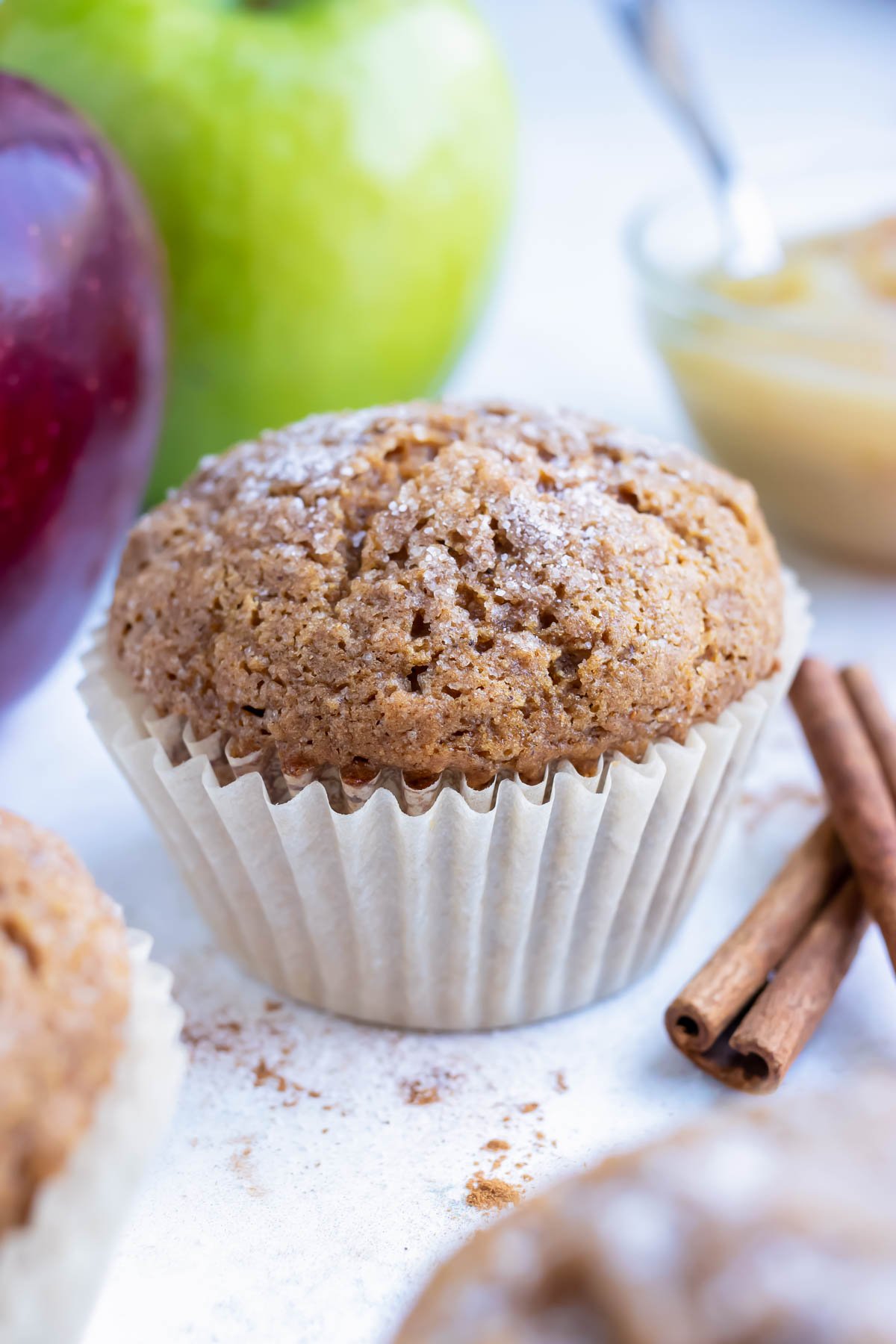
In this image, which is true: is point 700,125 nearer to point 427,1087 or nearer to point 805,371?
point 805,371

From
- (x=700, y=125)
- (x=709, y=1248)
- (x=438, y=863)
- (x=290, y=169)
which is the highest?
(x=290, y=169)

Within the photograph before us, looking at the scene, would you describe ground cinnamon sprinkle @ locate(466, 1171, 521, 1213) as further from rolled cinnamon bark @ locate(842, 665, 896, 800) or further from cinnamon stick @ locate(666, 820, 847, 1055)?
rolled cinnamon bark @ locate(842, 665, 896, 800)

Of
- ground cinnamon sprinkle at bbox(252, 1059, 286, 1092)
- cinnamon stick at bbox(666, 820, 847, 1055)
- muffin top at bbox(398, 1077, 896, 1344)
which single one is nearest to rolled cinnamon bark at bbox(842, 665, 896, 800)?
cinnamon stick at bbox(666, 820, 847, 1055)

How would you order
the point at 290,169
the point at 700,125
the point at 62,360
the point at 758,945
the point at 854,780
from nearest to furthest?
the point at 758,945
the point at 854,780
the point at 62,360
the point at 290,169
the point at 700,125

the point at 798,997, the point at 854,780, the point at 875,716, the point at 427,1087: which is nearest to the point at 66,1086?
the point at 427,1087

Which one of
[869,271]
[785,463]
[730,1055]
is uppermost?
[869,271]

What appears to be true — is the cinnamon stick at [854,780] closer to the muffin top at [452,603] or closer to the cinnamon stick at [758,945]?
the cinnamon stick at [758,945]

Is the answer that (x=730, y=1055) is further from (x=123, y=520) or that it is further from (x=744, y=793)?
(x=123, y=520)

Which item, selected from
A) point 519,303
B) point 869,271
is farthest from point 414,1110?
point 519,303
